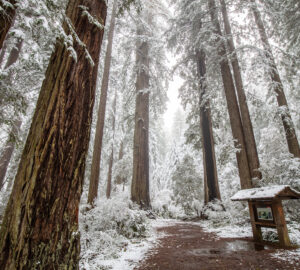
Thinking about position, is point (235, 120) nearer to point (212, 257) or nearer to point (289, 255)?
point (289, 255)

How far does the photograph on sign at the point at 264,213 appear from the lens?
4119 mm

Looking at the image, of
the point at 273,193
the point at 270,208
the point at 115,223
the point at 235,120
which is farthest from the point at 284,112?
the point at 115,223

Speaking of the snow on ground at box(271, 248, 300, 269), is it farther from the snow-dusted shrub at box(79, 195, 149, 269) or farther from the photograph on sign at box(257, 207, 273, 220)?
the snow-dusted shrub at box(79, 195, 149, 269)

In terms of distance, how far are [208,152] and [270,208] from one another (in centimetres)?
573

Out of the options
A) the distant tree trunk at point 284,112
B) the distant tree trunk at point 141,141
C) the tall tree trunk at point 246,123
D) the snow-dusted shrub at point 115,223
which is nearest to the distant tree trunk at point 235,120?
the tall tree trunk at point 246,123

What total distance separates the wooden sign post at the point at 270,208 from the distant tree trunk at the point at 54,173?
12.8 ft

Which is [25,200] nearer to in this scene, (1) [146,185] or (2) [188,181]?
(1) [146,185]

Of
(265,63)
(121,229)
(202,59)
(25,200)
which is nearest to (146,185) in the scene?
(121,229)

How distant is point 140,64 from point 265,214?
8.92 m

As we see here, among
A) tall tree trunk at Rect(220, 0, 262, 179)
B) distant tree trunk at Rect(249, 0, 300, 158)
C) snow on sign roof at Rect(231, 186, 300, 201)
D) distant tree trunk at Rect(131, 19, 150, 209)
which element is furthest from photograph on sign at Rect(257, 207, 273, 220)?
distant tree trunk at Rect(249, 0, 300, 158)

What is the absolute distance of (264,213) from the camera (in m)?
4.23

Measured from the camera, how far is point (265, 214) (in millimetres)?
4207

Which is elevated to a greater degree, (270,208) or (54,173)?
(54,173)

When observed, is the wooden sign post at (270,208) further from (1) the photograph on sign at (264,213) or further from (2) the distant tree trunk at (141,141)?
(2) the distant tree trunk at (141,141)
